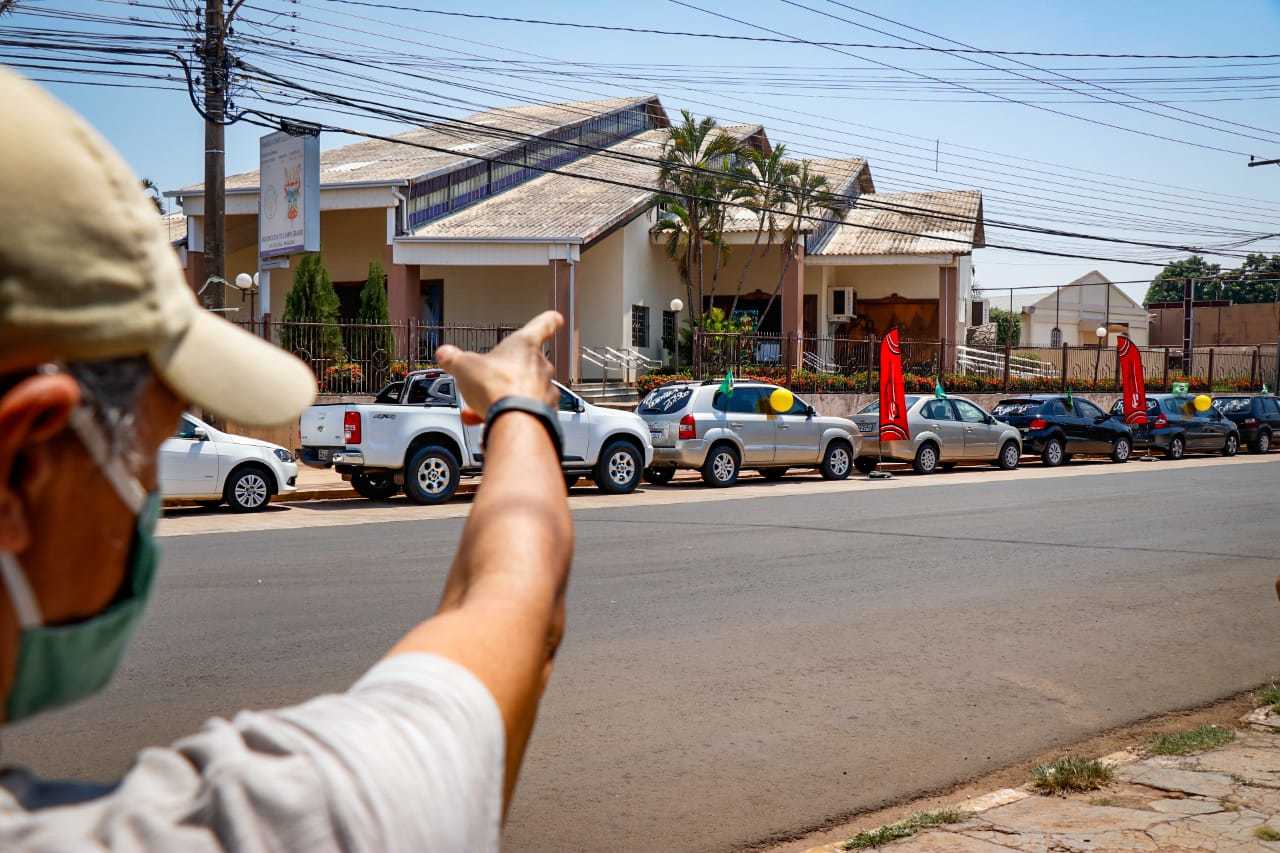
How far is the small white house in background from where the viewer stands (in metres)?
81.4

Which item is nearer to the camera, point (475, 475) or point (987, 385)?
point (475, 475)

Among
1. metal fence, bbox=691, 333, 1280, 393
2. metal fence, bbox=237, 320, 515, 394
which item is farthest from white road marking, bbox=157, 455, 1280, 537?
metal fence, bbox=237, 320, 515, 394

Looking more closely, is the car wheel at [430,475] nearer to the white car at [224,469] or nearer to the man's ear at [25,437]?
the white car at [224,469]

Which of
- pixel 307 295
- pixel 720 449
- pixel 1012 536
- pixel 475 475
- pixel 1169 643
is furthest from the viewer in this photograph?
pixel 307 295

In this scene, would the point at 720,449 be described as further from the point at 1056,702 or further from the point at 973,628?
the point at 1056,702

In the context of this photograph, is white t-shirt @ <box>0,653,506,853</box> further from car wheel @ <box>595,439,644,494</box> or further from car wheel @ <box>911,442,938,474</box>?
car wheel @ <box>911,442,938,474</box>

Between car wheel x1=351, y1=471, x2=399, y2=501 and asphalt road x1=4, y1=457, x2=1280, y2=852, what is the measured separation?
131 inches

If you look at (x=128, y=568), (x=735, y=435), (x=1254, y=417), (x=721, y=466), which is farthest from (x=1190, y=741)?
(x=1254, y=417)

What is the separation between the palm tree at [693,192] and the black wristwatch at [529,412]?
3101 cm

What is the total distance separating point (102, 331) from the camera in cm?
95

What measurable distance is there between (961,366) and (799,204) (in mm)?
7699

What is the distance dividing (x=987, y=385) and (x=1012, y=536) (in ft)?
77.1

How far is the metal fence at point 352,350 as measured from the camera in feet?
76.3

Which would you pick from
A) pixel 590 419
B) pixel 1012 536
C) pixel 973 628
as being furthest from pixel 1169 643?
pixel 590 419
